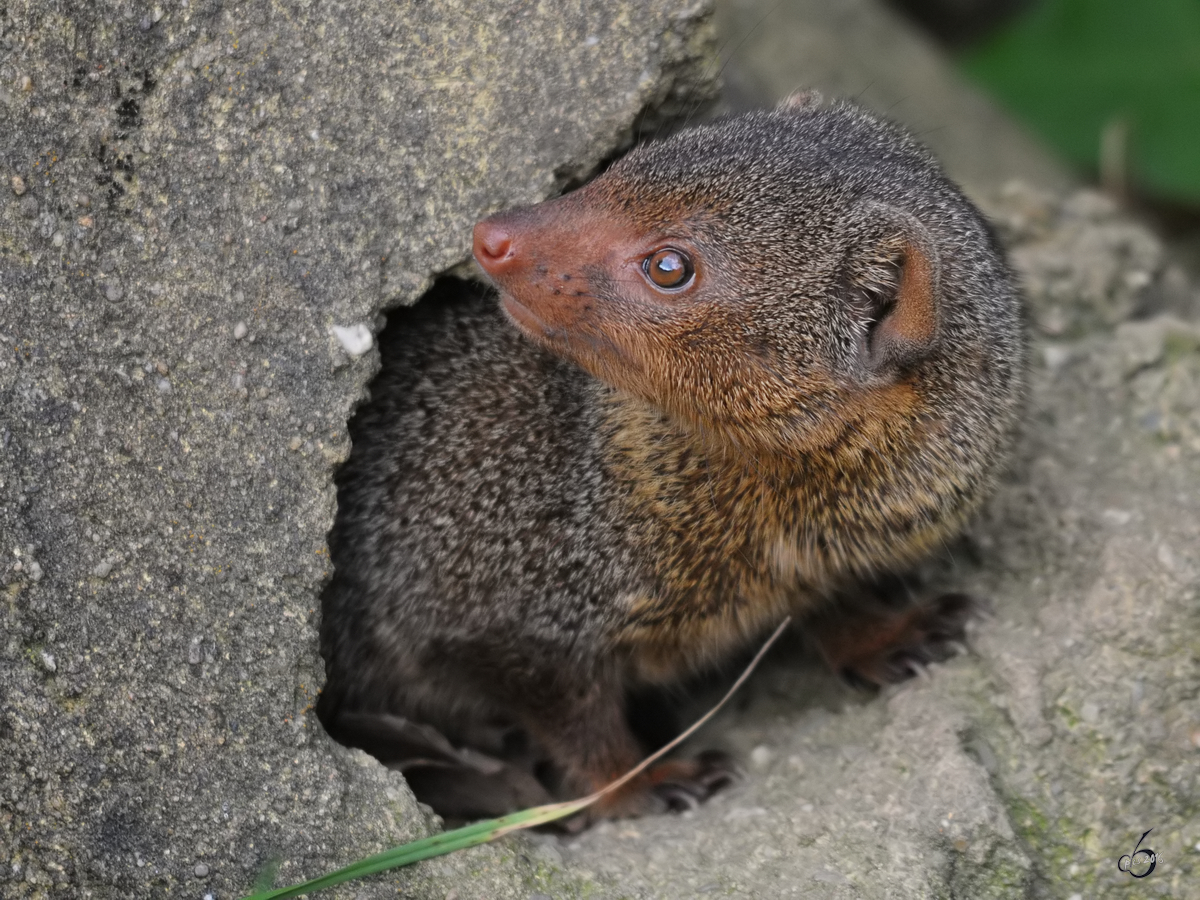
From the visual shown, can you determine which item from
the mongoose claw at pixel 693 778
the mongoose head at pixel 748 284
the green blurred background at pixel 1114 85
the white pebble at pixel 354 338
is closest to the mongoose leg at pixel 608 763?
the mongoose claw at pixel 693 778

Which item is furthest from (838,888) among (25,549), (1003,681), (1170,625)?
(25,549)

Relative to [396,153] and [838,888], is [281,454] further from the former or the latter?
[838,888]

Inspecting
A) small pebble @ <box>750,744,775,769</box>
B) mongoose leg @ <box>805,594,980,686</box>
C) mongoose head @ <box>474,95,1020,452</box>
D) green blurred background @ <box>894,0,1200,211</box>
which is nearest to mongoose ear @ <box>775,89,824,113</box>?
mongoose head @ <box>474,95,1020,452</box>

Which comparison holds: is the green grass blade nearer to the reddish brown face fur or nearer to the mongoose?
the mongoose

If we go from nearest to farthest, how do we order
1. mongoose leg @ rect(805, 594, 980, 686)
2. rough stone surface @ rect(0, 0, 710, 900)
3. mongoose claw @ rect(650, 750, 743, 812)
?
rough stone surface @ rect(0, 0, 710, 900) → mongoose claw @ rect(650, 750, 743, 812) → mongoose leg @ rect(805, 594, 980, 686)

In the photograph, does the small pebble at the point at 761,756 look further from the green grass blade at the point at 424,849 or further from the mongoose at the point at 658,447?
the green grass blade at the point at 424,849

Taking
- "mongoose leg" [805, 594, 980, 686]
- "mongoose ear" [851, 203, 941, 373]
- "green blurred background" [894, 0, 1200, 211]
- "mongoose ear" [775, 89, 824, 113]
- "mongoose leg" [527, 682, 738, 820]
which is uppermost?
"green blurred background" [894, 0, 1200, 211]
